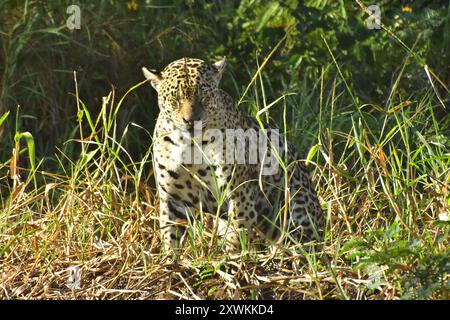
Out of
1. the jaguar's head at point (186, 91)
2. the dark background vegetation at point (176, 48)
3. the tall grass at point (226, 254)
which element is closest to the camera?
the tall grass at point (226, 254)

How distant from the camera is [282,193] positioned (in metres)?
7.68

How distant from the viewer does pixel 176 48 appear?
9.73 meters

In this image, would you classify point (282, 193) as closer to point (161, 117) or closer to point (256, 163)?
point (256, 163)

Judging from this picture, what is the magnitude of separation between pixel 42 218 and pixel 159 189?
Result: 71 cm

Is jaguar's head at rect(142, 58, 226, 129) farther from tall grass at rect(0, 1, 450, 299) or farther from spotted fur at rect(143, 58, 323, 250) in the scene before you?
tall grass at rect(0, 1, 450, 299)

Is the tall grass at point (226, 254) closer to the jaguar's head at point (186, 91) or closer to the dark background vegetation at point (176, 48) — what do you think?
the jaguar's head at point (186, 91)

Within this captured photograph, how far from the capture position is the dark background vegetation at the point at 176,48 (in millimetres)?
9336

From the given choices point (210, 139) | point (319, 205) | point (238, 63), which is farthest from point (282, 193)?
point (238, 63)

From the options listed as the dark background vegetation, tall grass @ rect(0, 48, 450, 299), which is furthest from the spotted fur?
the dark background vegetation

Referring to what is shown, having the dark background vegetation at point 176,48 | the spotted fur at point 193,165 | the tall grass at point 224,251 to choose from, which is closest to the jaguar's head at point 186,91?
the spotted fur at point 193,165

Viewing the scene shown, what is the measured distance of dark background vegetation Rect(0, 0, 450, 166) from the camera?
30.6 feet

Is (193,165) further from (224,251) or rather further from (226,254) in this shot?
(226,254)

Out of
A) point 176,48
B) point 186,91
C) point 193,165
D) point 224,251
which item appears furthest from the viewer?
point 176,48

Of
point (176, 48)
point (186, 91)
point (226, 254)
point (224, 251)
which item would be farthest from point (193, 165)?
point (176, 48)
